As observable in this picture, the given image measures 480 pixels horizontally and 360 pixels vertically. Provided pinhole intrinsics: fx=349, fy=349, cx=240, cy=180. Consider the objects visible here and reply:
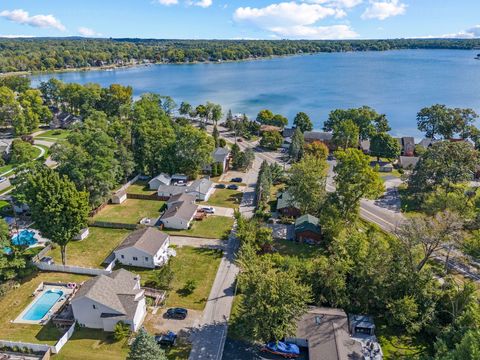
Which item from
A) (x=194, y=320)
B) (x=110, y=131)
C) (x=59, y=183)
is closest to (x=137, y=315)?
(x=194, y=320)

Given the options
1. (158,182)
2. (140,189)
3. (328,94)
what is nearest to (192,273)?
(158,182)

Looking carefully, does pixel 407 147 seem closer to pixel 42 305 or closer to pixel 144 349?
pixel 144 349

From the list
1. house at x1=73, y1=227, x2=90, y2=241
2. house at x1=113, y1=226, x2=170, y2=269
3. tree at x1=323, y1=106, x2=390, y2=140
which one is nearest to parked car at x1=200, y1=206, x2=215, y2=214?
house at x1=113, y1=226, x2=170, y2=269

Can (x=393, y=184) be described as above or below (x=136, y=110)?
below

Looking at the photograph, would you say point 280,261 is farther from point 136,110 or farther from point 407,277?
point 136,110

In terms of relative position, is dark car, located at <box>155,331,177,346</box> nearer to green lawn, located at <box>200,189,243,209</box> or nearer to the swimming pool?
the swimming pool
